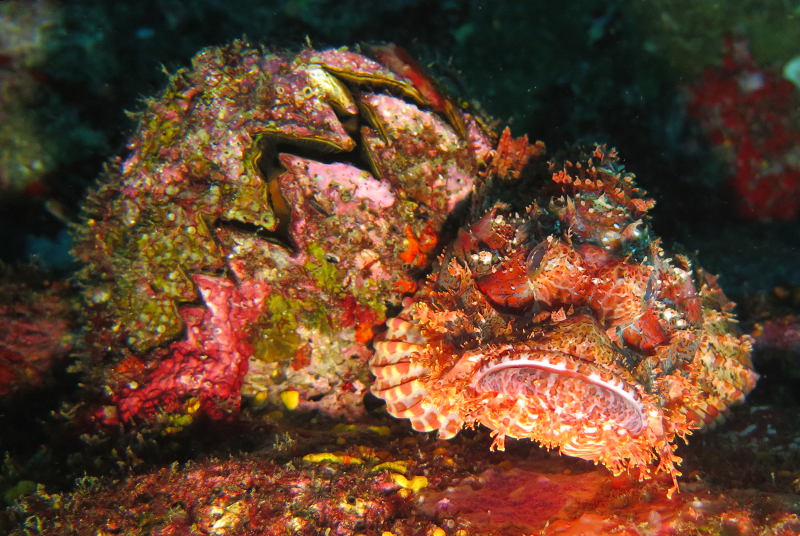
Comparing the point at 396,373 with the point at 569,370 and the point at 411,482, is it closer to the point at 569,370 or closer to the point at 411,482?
the point at 411,482

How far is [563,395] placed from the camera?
251 cm

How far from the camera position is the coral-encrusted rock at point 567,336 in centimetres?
259

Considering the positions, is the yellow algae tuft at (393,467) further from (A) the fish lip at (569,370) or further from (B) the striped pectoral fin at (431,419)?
(A) the fish lip at (569,370)

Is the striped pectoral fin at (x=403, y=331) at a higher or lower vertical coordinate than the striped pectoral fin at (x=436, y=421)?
higher

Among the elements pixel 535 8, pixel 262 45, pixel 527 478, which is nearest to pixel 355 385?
pixel 527 478

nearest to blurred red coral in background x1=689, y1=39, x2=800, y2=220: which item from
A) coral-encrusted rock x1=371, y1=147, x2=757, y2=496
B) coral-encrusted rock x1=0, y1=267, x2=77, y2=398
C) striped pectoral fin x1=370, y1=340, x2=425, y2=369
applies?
coral-encrusted rock x1=371, y1=147, x2=757, y2=496

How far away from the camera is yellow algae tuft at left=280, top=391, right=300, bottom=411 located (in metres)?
4.16

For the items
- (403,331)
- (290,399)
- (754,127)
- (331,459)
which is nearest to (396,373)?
(403,331)

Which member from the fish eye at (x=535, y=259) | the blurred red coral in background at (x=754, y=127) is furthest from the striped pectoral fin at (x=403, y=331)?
the blurred red coral in background at (x=754, y=127)

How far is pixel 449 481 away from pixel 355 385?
1.45 meters

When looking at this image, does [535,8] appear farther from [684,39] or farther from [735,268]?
[735,268]

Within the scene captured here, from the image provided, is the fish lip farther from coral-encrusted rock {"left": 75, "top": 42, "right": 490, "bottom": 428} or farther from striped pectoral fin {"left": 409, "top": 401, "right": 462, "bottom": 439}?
coral-encrusted rock {"left": 75, "top": 42, "right": 490, "bottom": 428}

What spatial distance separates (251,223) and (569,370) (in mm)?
2868

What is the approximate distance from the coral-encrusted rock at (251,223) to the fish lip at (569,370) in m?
1.68
